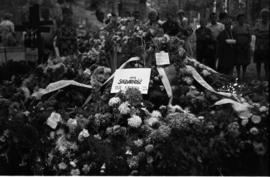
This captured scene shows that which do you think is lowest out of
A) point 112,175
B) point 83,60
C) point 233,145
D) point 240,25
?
point 112,175

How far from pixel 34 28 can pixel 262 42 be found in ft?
7.06

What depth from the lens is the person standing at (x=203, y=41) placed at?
12.5 feet

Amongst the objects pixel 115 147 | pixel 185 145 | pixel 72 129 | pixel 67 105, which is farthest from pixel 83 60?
pixel 185 145

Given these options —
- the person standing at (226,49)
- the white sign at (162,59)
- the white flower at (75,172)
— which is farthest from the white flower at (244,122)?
the white flower at (75,172)

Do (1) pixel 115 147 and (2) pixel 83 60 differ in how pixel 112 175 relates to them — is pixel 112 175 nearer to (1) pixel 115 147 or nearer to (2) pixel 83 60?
(1) pixel 115 147

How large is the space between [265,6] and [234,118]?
94 cm

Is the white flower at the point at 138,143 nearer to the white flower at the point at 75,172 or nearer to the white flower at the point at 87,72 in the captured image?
the white flower at the point at 75,172

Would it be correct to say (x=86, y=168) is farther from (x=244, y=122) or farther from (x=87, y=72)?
(x=244, y=122)

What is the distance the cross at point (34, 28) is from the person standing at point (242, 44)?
1814 mm

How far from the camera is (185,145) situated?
332 centimetres

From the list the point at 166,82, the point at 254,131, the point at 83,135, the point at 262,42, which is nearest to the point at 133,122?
the point at 83,135

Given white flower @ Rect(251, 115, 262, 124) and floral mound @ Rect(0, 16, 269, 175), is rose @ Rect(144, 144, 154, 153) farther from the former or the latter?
white flower @ Rect(251, 115, 262, 124)

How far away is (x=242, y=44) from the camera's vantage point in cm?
365

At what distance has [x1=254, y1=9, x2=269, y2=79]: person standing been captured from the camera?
341 cm
